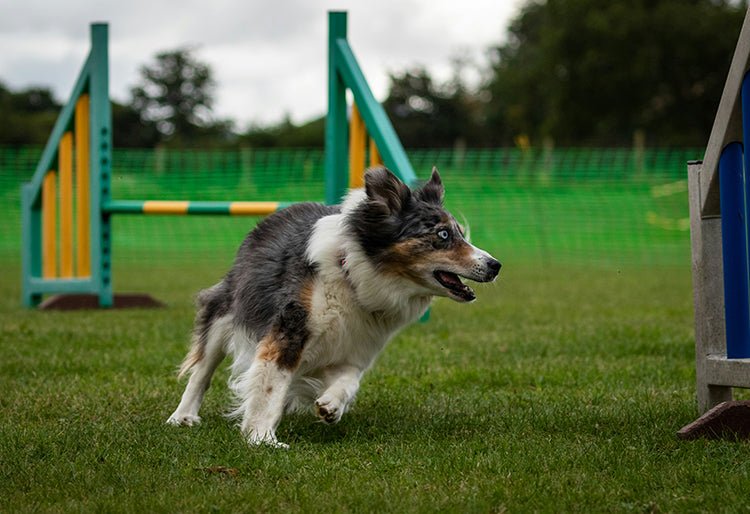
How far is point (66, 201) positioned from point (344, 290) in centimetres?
672

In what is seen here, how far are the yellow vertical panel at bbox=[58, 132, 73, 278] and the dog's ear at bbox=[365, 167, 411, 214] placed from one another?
21.5ft

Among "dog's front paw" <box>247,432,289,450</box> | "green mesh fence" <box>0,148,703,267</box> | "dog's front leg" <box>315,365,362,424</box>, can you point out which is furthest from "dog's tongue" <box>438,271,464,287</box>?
"green mesh fence" <box>0,148,703,267</box>

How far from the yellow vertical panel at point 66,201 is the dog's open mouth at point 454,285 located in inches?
265

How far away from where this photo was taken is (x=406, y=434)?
4.39 meters

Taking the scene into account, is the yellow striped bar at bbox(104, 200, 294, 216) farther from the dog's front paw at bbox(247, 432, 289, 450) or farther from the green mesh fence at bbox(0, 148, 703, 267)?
the green mesh fence at bbox(0, 148, 703, 267)

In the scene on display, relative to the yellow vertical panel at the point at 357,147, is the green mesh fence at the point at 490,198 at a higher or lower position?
lower

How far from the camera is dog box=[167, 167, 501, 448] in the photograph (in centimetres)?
431

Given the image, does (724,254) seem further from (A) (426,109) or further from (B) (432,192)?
(A) (426,109)

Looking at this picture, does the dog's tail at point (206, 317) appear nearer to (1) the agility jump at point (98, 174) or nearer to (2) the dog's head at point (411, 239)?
(2) the dog's head at point (411, 239)

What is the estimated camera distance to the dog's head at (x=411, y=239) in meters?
4.32

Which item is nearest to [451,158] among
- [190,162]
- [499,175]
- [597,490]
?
[499,175]

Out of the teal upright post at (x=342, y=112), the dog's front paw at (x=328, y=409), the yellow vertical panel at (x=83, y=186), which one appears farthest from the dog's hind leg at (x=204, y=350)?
the yellow vertical panel at (x=83, y=186)

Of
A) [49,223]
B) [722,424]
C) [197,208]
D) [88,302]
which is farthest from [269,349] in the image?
[49,223]

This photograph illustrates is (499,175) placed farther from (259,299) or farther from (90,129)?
(259,299)
